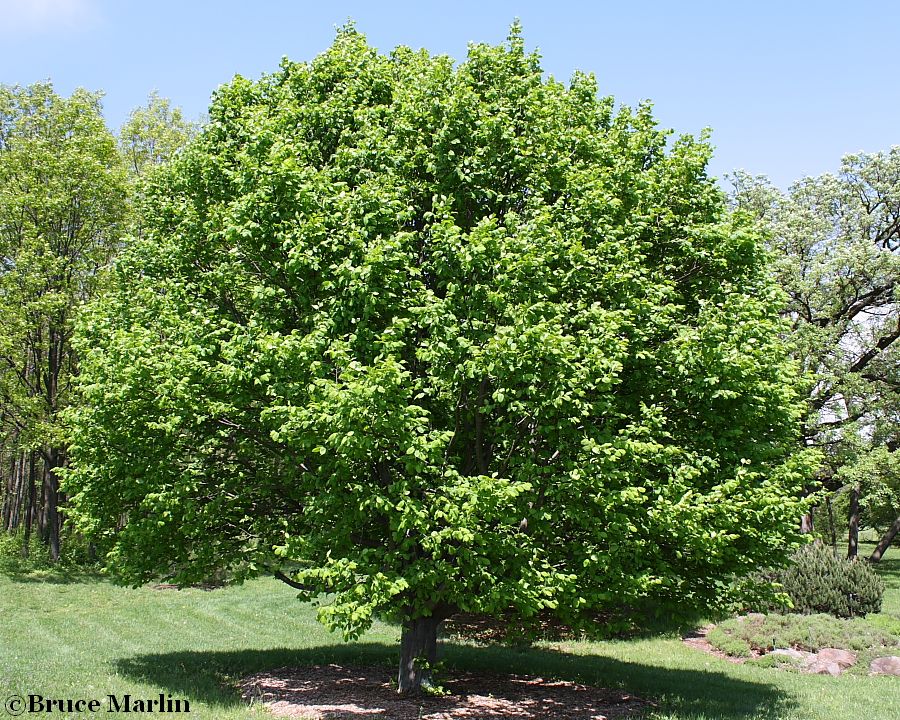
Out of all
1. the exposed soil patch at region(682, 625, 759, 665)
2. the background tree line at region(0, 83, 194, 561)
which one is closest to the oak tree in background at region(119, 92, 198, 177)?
the background tree line at region(0, 83, 194, 561)

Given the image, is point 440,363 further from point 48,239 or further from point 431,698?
point 48,239

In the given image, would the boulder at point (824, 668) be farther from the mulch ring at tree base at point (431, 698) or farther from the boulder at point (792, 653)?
the mulch ring at tree base at point (431, 698)

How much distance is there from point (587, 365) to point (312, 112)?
26.3 ft

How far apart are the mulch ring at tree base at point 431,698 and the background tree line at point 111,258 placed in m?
21.3

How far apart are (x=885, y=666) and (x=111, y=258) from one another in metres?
38.7

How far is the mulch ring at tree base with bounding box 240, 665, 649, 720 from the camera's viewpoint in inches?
510

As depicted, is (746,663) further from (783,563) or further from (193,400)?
(193,400)

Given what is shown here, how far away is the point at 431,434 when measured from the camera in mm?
11094

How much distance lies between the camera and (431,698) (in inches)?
546

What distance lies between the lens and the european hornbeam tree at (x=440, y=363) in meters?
11.2

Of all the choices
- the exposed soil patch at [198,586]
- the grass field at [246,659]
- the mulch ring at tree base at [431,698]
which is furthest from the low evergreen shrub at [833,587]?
the exposed soil patch at [198,586]

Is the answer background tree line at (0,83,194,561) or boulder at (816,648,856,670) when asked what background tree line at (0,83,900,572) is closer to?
background tree line at (0,83,194,561)

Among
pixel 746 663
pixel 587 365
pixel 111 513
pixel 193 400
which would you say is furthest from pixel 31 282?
pixel 746 663

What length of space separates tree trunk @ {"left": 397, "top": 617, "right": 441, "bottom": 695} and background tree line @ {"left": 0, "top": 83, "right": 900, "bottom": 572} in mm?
23450
